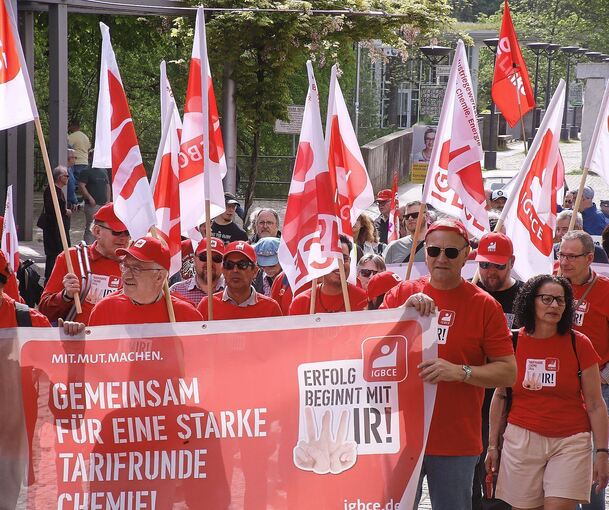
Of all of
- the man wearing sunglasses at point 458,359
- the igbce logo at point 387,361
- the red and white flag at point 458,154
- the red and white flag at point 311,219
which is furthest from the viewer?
the red and white flag at point 458,154

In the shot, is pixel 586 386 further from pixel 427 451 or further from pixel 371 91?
pixel 371 91

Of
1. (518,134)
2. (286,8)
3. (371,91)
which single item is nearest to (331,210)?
(286,8)

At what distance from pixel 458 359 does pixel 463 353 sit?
0.03 metres

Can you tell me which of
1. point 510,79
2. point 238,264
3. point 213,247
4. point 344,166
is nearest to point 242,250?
point 238,264

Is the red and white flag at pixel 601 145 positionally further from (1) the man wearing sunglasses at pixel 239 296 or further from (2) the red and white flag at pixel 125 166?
(2) the red and white flag at pixel 125 166

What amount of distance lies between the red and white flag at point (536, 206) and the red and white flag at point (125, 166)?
7.50ft

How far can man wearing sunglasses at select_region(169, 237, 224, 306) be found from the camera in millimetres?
8047

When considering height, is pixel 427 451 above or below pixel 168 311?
below

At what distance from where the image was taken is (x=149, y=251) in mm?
5805

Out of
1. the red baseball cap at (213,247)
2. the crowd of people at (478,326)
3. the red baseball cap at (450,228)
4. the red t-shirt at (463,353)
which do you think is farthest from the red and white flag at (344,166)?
the red t-shirt at (463,353)

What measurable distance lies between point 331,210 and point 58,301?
1.52 metres

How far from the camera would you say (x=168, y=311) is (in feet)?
19.2

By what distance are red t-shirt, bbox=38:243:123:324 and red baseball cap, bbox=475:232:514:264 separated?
1.99 meters

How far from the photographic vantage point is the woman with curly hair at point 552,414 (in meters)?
6.18
